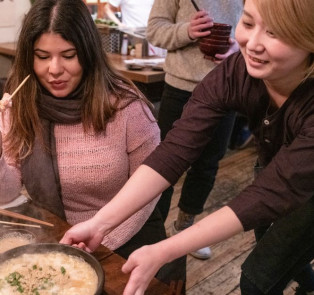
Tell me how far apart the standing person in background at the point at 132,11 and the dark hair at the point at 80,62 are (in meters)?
3.72

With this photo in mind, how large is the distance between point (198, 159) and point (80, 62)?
1231 mm

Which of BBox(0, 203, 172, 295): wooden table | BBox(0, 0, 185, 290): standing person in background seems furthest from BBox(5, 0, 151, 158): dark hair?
BBox(0, 203, 172, 295): wooden table

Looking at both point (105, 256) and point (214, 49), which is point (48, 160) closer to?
point (105, 256)

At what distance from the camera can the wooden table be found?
110 centimetres

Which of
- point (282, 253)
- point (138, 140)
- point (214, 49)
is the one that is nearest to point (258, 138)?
point (282, 253)

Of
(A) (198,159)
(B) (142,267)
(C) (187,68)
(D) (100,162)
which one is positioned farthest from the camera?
(A) (198,159)

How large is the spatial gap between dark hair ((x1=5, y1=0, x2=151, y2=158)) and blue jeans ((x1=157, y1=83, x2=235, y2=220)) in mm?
877

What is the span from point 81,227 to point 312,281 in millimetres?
1336

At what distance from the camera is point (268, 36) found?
109 centimetres

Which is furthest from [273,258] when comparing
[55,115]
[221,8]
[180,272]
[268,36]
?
[221,8]

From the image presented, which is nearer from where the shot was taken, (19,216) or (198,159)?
(19,216)

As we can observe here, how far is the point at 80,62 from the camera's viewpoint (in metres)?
1.73

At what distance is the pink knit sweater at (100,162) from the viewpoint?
5.69 ft

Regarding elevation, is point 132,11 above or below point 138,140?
below
